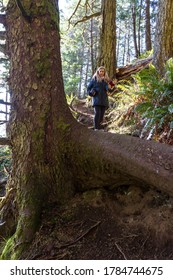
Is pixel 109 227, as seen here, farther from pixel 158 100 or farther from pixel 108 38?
pixel 108 38

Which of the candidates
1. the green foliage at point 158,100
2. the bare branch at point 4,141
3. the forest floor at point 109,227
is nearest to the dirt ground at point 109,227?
the forest floor at point 109,227

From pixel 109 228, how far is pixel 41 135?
1525 mm

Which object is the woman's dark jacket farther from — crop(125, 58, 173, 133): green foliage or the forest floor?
the forest floor

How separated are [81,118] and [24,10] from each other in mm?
5186

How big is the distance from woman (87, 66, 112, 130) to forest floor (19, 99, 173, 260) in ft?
10.4

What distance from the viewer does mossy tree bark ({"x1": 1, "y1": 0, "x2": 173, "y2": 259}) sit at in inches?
126

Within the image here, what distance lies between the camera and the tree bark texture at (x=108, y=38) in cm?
946

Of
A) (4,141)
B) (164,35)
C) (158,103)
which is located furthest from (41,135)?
(164,35)

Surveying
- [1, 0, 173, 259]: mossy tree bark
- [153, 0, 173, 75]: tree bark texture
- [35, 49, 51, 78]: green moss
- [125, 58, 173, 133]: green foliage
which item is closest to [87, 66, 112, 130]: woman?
[125, 58, 173, 133]: green foliage

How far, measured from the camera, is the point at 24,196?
327cm

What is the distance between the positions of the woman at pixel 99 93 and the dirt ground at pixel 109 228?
3.20 metres

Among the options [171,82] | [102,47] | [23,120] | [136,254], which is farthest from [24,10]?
[102,47]

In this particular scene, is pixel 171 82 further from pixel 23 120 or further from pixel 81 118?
pixel 81 118

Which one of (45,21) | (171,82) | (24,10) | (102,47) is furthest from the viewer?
Result: (102,47)
